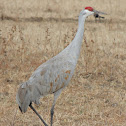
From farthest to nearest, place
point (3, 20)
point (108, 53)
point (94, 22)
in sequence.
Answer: point (94, 22)
point (3, 20)
point (108, 53)

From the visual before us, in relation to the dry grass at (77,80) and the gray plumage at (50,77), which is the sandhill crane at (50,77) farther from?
the dry grass at (77,80)

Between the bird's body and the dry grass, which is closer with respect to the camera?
the bird's body

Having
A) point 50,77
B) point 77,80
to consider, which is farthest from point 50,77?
point 77,80

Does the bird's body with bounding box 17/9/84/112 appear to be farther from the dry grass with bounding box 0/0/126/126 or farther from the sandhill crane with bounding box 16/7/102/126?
the dry grass with bounding box 0/0/126/126

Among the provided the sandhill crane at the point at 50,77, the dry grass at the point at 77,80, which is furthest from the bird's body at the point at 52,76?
the dry grass at the point at 77,80

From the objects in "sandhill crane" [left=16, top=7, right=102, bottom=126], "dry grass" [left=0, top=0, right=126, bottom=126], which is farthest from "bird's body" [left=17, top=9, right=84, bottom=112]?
"dry grass" [left=0, top=0, right=126, bottom=126]

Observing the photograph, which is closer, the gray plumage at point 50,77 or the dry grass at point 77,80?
the gray plumage at point 50,77

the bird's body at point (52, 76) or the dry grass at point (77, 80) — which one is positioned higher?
the bird's body at point (52, 76)

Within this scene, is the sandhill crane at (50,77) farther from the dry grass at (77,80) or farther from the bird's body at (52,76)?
the dry grass at (77,80)

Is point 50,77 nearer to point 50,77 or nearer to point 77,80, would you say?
point 50,77

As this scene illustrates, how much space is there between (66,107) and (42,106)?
34 centimetres

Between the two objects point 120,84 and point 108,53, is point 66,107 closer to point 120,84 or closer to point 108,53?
point 120,84

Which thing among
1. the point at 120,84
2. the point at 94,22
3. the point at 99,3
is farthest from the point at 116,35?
the point at 99,3

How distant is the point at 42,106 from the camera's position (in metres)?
4.23
